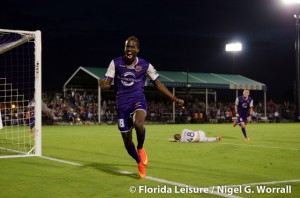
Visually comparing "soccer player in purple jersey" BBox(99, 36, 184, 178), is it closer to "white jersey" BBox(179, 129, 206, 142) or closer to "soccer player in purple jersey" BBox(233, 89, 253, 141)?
"white jersey" BBox(179, 129, 206, 142)

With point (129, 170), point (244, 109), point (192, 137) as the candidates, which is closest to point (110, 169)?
point (129, 170)

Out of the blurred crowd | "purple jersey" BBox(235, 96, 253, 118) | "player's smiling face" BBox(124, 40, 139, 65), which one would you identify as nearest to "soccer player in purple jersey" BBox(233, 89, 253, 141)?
"purple jersey" BBox(235, 96, 253, 118)

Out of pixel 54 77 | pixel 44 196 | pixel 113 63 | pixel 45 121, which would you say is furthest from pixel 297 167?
pixel 54 77

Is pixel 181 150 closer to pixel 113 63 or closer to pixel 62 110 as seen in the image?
pixel 113 63

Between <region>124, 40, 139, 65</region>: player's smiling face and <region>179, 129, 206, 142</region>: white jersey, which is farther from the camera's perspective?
<region>179, 129, 206, 142</region>: white jersey

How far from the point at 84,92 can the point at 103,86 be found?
40351mm

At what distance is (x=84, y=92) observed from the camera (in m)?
47.6

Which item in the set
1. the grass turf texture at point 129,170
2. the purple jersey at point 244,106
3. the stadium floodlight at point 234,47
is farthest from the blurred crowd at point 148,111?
the grass turf texture at point 129,170

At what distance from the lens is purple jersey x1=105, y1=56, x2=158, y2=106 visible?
7.99 m

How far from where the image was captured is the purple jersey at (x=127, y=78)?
7.99 m

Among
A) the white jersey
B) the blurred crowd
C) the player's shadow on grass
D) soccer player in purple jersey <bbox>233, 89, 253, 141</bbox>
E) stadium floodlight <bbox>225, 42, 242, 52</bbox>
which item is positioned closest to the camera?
the player's shadow on grass

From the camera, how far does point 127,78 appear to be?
802cm

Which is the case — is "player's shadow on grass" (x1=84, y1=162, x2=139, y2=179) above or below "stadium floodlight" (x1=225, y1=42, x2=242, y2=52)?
below

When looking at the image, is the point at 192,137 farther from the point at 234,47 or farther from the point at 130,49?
the point at 234,47
